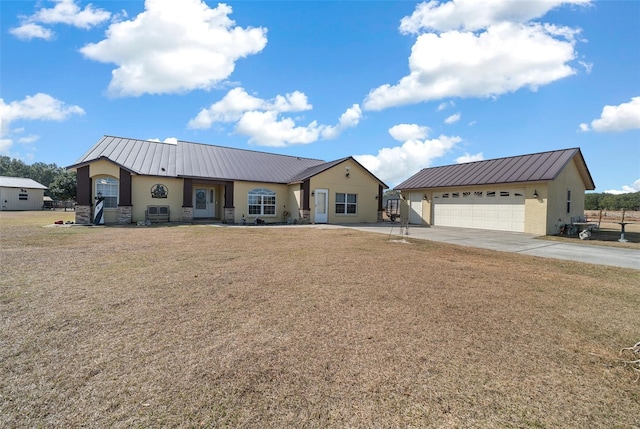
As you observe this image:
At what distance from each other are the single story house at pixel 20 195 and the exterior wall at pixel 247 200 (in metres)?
31.7

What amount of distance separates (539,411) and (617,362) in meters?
1.55

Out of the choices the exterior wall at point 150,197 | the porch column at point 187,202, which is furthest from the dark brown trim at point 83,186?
the porch column at point 187,202

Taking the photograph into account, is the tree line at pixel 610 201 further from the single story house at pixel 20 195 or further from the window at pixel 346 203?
the single story house at pixel 20 195

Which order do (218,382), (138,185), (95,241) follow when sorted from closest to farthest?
(218,382), (95,241), (138,185)

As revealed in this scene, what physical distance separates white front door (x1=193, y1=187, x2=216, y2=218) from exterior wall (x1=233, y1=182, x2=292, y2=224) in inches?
110

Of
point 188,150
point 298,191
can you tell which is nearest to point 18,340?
point 298,191

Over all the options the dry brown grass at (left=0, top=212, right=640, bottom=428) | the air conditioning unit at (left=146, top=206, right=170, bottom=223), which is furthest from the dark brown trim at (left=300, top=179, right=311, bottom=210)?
the dry brown grass at (left=0, top=212, right=640, bottom=428)

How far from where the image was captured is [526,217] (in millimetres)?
16156

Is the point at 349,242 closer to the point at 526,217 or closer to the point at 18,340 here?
the point at 18,340

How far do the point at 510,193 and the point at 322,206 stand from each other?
11405 millimetres

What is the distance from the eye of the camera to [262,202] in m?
21.9

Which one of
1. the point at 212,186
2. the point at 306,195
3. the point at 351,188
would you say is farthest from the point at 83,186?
the point at 351,188

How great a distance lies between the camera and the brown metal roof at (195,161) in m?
19.0

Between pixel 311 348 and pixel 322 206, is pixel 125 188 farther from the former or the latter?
pixel 311 348
